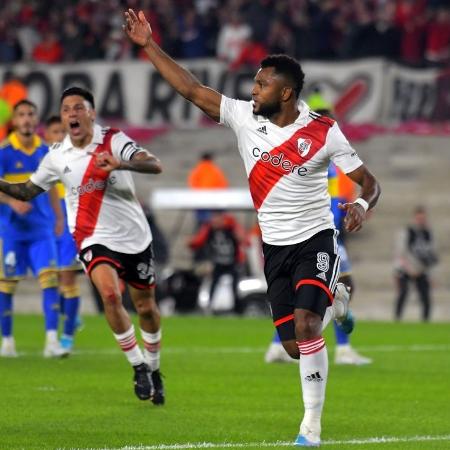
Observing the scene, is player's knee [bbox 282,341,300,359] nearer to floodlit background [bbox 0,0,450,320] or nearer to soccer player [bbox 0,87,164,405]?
soccer player [bbox 0,87,164,405]

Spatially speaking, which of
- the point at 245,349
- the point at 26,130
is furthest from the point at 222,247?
the point at 26,130

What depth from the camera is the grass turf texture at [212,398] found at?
9734mm

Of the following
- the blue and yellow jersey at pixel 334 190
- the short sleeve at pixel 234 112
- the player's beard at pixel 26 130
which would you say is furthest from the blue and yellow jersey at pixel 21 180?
the short sleeve at pixel 234 112

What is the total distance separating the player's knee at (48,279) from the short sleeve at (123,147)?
4231 mm

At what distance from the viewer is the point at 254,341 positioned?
61.4 ft

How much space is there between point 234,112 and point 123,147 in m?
1.97

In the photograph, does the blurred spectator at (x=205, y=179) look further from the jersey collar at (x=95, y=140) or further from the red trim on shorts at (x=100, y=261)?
the red trim on shorts at (x=100, y=261)

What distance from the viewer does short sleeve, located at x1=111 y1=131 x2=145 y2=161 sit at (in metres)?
11.3

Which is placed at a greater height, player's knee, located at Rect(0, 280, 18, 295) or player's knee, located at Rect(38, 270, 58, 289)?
player's knee, located at Rect(38, 270, 58, 289)

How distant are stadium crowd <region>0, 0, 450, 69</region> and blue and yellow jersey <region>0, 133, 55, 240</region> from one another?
49.1ft

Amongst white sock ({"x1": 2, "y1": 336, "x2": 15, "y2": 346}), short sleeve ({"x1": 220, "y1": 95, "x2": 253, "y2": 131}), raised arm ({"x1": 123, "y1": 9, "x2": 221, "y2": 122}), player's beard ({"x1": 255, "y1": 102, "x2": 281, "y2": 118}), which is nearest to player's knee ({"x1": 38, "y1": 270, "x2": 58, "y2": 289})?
white sock ({"x1": 2, "y1": 336, "x2": 15, "y2": 346})

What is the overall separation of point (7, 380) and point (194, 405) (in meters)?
2.31

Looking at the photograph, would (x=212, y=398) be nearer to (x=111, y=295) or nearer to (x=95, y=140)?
(x=111, y=295)

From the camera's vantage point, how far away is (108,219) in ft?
38.6
